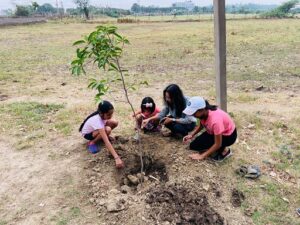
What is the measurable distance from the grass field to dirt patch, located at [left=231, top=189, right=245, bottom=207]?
2.5 inches

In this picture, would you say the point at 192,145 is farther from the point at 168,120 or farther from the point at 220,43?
the point at 220,43

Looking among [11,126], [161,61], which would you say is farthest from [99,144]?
[161,61]

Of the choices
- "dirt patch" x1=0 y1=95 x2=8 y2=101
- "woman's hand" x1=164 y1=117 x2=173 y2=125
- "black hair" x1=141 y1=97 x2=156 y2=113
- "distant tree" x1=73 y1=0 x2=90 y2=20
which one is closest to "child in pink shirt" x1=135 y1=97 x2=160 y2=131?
"black hair" x1=141 y1=97 x2=156 y2=113

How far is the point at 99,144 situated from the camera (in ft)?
13.8

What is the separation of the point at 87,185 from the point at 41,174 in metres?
0.62

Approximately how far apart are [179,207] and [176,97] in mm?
1314

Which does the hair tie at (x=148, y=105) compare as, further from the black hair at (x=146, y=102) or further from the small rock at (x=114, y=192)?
the small rock at (x=114, y=192)

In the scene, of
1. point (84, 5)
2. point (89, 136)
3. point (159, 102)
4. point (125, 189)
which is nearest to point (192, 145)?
point (125, 189)

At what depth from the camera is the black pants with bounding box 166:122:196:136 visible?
4.19 meters

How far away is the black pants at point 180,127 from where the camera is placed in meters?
4.19

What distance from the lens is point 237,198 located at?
3.26m

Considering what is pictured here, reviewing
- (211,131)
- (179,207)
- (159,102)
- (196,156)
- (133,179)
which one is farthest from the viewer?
(159,102)

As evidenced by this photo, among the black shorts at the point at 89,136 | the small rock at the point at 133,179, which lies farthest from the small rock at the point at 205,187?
the black shorts at the point at 89,136

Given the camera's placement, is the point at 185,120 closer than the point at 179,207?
No
